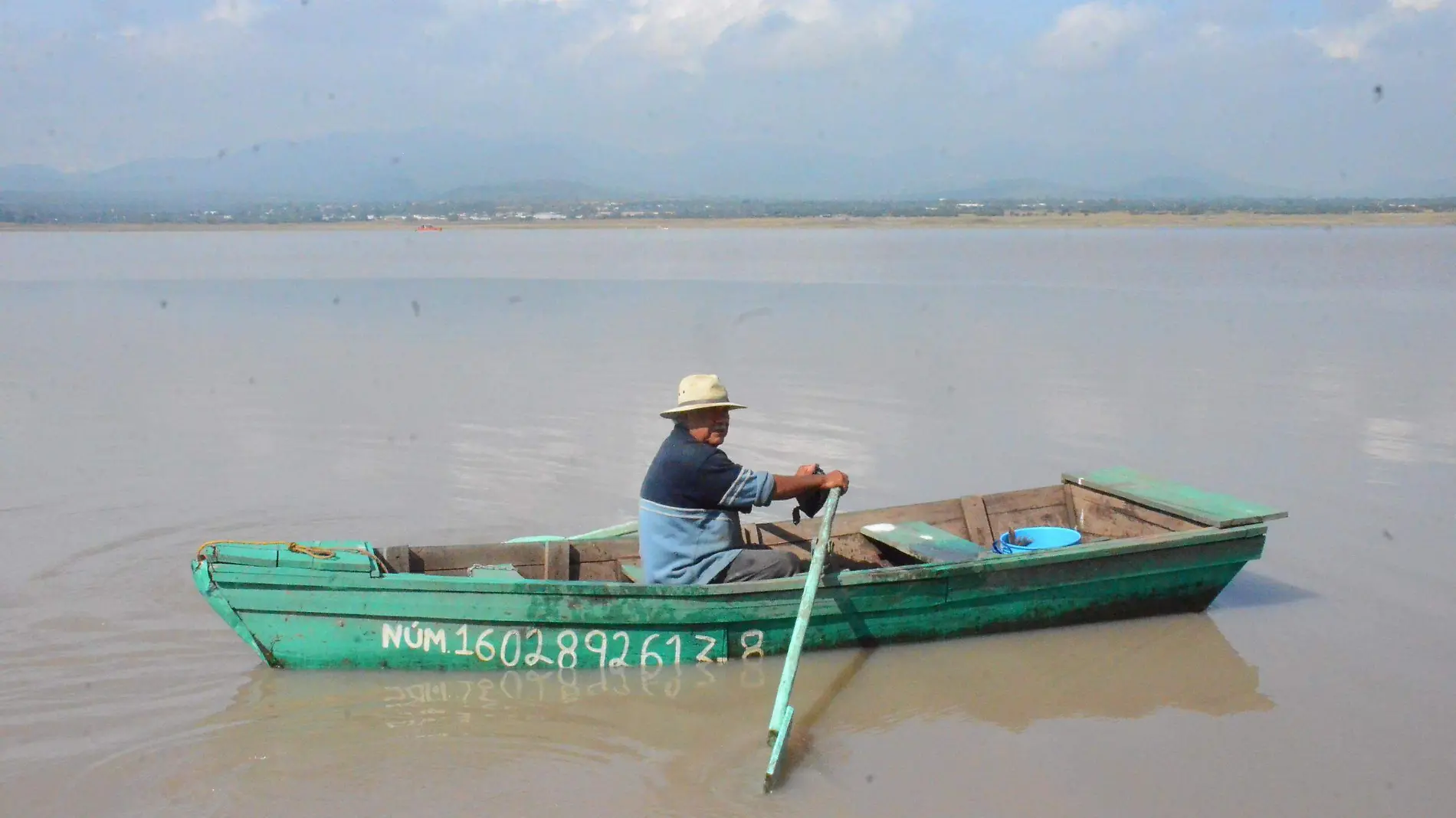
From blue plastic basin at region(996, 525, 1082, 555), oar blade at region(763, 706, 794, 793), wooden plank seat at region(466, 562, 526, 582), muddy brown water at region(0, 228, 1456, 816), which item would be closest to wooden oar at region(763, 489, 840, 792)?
oar blade at region(763, 706, 794, 793)

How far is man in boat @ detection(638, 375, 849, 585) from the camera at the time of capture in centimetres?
704

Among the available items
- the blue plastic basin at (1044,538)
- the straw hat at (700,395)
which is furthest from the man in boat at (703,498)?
the blue plastic basin at (1044,538)

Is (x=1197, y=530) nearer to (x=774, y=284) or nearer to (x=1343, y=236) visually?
(x=774, y=284)

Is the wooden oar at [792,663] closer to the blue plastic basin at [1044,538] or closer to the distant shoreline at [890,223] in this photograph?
the blue plastic basin at [1044,538]

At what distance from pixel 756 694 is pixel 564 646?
1.08 meters

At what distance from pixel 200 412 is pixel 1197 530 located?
421 inches

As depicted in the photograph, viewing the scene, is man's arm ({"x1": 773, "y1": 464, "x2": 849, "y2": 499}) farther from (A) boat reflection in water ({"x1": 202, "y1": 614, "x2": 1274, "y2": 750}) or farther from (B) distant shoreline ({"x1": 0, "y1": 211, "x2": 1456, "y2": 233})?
(B) distant shoreline ({"x1": 0, "y1": 211, "x2": 1456, "y2": 233})

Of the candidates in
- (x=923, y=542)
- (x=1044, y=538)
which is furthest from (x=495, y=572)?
(x=1044, y=538)

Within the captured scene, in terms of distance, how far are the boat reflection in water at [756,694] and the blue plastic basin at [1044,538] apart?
831 millimetres

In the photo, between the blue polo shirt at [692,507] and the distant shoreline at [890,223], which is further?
the distant shoreline at [890,223]

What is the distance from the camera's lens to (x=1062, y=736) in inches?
266

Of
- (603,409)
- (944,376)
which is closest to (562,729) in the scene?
(603,409)

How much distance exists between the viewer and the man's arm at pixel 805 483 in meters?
7.25

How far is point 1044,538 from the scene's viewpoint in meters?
8.73
